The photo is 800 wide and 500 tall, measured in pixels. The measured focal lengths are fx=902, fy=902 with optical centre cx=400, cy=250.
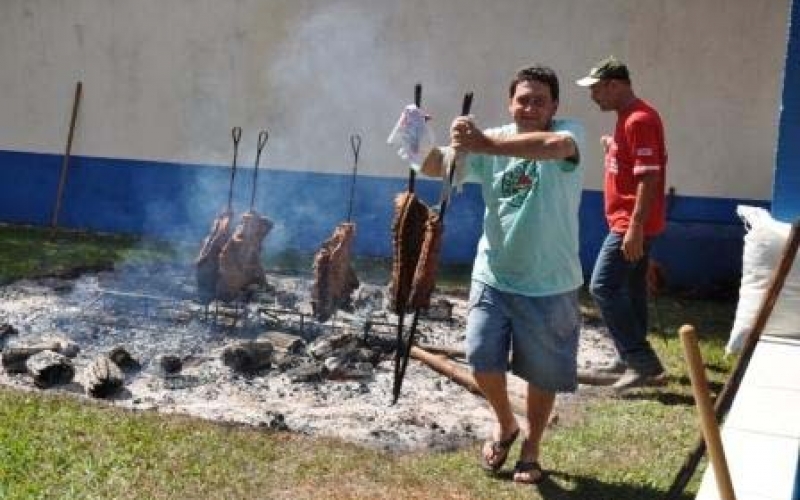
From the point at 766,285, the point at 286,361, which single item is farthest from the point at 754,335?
the point at 286,361

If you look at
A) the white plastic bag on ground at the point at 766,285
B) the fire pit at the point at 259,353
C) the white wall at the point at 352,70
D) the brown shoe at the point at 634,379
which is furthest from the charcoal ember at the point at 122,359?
the white wall at the point at 352,70

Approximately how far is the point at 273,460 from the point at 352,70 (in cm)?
746

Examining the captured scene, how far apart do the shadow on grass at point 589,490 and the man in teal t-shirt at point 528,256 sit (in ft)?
0.31

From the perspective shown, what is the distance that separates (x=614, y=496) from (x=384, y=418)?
158 cm

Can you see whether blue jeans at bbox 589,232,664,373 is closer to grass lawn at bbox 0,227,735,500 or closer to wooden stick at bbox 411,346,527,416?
grass lawn at bbox 0,227,735,500

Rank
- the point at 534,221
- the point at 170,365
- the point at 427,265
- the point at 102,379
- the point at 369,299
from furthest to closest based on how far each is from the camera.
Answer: the point at 369,299 → the point at 170,365 → the point at 102,379 → the point at 427,265 → the point at 534,221

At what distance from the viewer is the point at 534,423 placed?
4.67 m

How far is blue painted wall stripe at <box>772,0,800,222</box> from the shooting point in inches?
285

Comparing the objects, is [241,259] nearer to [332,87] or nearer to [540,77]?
[540,77]

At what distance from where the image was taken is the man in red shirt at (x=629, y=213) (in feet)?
19.7

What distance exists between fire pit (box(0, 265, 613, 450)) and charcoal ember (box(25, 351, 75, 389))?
60 mm

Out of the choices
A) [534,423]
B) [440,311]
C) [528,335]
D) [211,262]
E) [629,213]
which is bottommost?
[534,423]

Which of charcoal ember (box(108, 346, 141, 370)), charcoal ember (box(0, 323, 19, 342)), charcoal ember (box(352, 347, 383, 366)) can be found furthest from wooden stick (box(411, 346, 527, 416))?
charcoal ember (box(0, 323, 19, 342))

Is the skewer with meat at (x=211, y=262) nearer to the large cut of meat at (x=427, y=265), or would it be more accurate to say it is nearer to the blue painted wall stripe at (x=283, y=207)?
the large cut of meat at (x=427, y=265)
